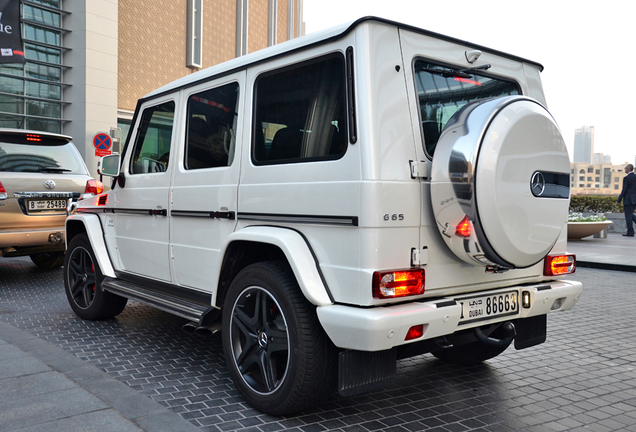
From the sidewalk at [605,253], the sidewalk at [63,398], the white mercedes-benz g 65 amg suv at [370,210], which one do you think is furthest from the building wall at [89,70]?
A: the white mercedes-benz g 65 amg suv at [370,210]

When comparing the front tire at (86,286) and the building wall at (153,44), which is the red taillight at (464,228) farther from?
the building wall at (153,44)

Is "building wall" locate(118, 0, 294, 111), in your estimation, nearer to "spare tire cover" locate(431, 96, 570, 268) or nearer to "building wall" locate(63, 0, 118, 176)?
"building wall" locate(63, 0, 118, 176)

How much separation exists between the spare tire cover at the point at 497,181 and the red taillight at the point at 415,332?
0.47 meters

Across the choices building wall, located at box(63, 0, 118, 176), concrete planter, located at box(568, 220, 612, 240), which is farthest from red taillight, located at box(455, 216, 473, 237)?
building wall, located at box(63, 0, 118, 176)

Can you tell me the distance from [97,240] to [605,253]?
1117 centimetres

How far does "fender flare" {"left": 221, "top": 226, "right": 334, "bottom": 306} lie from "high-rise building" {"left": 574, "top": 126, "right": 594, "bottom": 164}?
326 ft

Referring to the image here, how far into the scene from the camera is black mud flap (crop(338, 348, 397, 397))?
3023 mm

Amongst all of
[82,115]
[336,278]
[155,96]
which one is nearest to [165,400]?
[336,278]

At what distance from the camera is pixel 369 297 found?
295 centimetres

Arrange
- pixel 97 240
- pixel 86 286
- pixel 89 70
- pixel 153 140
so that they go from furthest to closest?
pixel 89 70
pixel 86 286
pixel 97 240
pixel 153 140

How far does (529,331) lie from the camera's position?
3.87 meters

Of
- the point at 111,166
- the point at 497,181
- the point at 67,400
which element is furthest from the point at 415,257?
the point at 111,166

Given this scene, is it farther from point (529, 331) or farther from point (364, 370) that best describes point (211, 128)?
point (529, 331)

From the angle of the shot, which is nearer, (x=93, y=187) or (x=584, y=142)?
(x=93, y=187)
